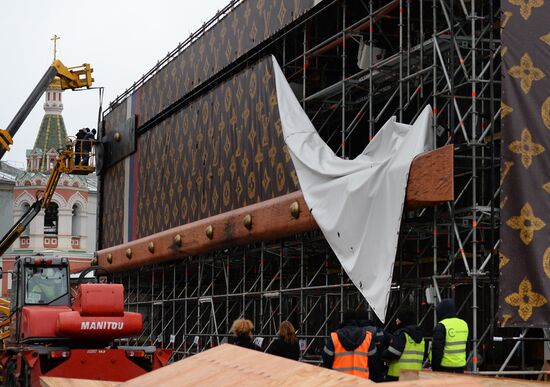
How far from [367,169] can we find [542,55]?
3.34 m

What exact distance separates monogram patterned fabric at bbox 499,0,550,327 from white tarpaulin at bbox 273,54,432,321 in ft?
5.43

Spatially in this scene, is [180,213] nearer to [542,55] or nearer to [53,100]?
[542,55]

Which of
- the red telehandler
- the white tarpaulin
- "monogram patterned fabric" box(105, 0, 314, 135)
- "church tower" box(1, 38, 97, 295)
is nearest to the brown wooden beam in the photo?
the white tarpaulin

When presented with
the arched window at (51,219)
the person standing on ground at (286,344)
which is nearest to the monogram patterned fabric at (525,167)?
the person standing on ground at (286,344)

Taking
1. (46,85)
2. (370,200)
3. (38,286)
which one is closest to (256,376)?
(370,200)

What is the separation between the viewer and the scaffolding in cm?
1512

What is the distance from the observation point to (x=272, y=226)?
20375 millimetres

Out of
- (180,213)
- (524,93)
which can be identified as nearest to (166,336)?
(180,213)

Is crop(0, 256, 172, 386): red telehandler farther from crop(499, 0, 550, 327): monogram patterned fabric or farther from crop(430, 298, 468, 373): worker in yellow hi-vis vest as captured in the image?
crop(430, 298, 468, 373): worker in yellow hi-vis vest

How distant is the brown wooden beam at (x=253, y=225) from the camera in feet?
48.2

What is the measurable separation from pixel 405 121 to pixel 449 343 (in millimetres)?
10181

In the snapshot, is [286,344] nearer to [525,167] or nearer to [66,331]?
[525,167]

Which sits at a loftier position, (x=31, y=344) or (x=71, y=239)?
(x=71, y=239)

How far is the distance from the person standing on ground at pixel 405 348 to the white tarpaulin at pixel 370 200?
3.44 m
